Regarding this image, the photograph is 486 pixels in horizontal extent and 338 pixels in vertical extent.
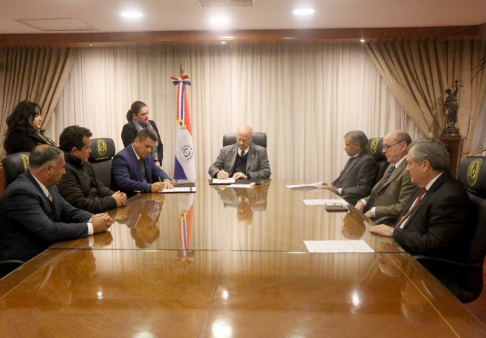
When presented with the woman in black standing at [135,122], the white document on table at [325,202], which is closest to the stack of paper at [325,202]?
the white document on table at [325,202]

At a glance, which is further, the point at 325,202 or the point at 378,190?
the point at 378,190

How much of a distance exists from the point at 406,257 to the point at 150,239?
111 centimetres

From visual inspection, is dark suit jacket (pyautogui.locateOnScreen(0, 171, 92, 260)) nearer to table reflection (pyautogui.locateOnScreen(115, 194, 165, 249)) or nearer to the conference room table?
the conference room table

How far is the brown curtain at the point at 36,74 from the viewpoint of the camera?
5.98 m

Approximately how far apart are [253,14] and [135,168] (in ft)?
7.25

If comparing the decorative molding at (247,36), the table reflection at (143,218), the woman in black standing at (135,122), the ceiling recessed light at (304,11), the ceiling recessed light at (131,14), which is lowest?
the table reflection at (143,218)

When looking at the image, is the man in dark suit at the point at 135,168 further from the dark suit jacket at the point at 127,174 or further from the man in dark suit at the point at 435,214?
Result: the man in dark suit at the point at 435,214

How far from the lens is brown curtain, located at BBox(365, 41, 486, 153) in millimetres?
5625

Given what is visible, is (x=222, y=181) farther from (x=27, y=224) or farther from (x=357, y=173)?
(x=27, y=224)

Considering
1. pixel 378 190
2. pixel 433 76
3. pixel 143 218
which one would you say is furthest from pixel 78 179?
pixel 433 76

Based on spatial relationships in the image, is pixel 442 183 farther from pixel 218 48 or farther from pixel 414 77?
pixel 218 48

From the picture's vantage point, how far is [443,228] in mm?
1979

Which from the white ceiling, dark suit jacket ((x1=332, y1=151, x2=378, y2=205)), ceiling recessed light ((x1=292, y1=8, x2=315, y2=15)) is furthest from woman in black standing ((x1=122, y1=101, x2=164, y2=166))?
dark suit jacket ((x1=332, y1=151, x2=378, y2=205))

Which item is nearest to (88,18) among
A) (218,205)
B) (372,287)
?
(218,205)
